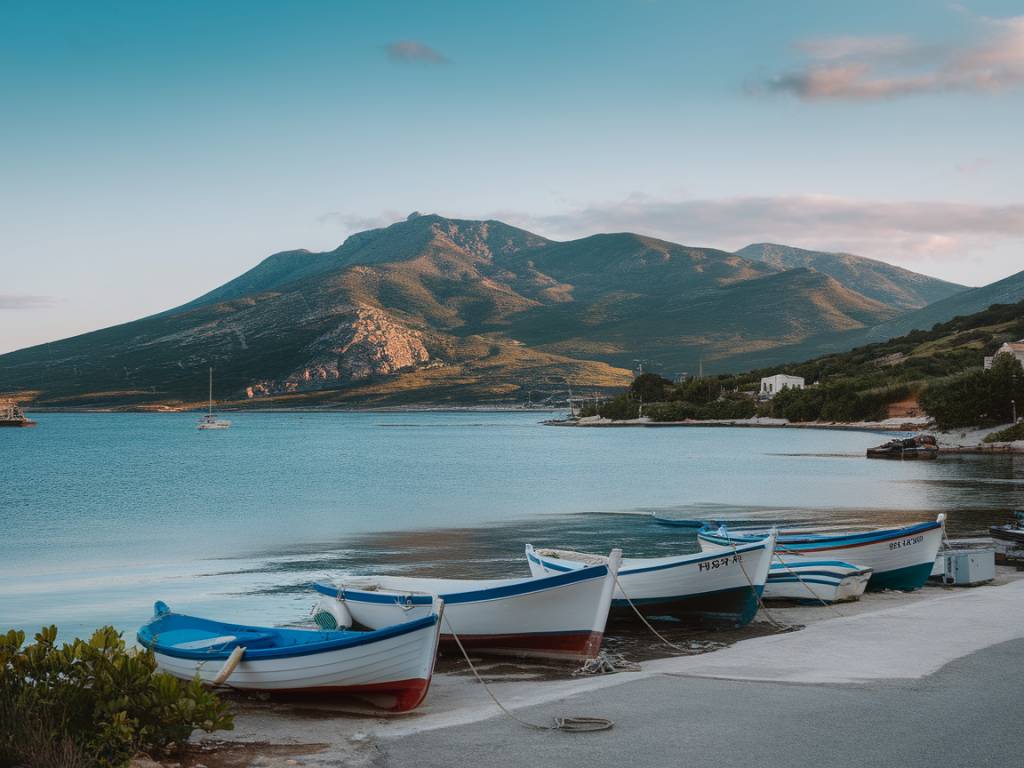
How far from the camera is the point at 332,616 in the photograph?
17.7 m

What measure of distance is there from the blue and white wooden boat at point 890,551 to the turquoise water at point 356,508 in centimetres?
912

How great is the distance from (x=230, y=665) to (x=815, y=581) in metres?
13.3

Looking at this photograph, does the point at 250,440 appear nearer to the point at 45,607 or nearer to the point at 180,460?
the point at 180,460

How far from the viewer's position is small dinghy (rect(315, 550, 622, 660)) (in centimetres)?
1562

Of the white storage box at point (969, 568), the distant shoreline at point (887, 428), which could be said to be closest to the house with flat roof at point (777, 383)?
the distant shoreline at point (887, 428)

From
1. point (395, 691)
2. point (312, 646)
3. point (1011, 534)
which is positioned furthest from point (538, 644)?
point (1011, 534)

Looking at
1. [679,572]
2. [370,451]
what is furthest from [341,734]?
[370,451]

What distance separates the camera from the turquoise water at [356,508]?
28859 mm

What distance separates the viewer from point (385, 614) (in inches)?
650

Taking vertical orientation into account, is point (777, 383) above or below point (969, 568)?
above

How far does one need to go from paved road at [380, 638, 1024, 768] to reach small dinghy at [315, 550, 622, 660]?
272 centimetres

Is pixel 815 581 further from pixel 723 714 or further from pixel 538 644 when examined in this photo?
pixel 723 714

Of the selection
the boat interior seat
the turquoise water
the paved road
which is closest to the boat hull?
the boat interior seat

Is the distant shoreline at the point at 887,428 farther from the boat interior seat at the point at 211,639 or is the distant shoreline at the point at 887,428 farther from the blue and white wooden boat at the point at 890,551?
the boat interior seat at the point at 211,639
